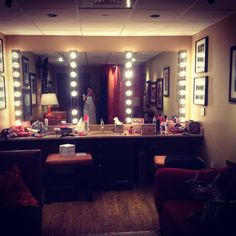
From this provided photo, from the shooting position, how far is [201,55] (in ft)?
13.6

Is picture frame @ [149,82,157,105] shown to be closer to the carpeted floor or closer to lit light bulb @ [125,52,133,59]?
lit light bulb @ [125,52,133,59]

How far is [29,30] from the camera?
4004 mm

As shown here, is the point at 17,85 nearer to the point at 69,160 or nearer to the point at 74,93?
the point at 74,93

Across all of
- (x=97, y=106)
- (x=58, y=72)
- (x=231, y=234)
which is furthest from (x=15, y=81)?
(x=231, y=234)

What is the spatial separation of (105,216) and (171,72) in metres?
2.42

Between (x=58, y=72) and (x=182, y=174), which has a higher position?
(x=58, y=72)

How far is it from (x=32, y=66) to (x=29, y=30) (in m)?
0.63

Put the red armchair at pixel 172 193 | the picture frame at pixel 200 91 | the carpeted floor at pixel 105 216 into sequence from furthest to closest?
the picture frame at pixel 200 91 < the carpeted floor at pixel 105 216 < the red armchair at pixel 172 193

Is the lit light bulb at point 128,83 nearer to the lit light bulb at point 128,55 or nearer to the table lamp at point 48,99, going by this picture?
the lit light bulb at point 128,55

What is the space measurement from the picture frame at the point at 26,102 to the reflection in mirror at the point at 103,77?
8 cm

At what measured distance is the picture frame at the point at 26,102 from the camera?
4.43 meters

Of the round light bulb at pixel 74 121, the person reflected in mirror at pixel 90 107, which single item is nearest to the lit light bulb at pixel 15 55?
the person reflected in mirror at pixel 90 107

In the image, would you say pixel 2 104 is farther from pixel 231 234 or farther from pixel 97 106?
pixel 231 234

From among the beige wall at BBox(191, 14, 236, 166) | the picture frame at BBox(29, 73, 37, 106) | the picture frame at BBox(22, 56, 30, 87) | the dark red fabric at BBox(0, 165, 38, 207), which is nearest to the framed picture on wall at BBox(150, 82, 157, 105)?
the beige wall at BBox(191, 14, 236, 166)
